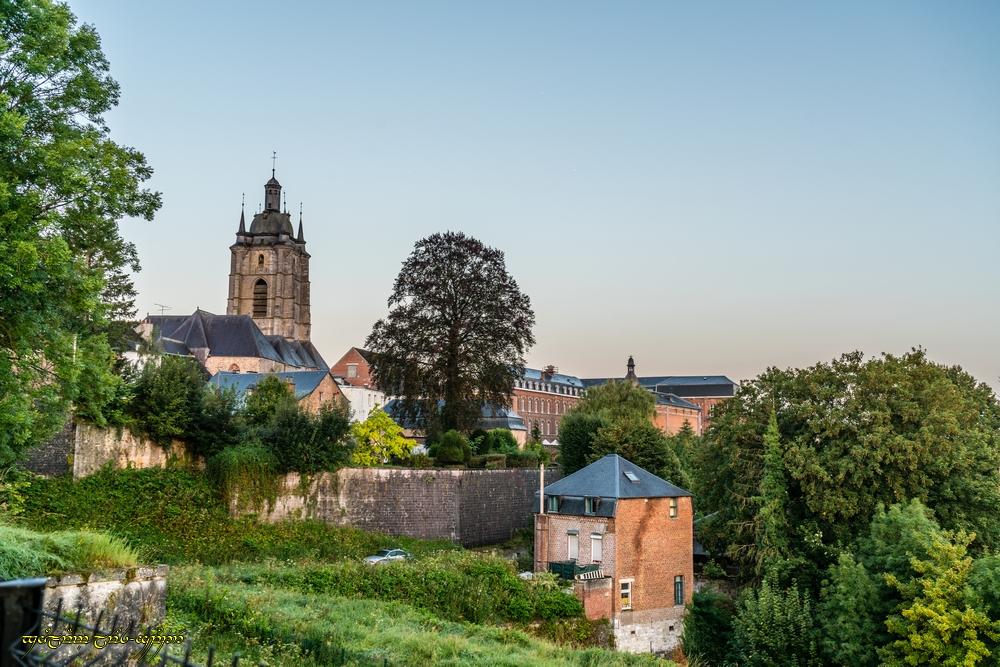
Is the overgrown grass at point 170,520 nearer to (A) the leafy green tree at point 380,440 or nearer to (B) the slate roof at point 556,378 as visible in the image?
(A) the leafy green tree at point 380,440

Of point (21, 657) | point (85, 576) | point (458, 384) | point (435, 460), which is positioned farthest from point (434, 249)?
point (21, 657)

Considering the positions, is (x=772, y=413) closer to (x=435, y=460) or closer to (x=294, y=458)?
(x=435, y=460)

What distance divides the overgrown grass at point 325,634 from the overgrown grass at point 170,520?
21.6 feet

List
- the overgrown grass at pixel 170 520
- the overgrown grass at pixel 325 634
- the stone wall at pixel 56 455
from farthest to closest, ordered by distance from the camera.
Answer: the stone wall at pixel 56 455 → the overgrown grass at pixel 170 520 → the overgrown grass at pixel 325 634

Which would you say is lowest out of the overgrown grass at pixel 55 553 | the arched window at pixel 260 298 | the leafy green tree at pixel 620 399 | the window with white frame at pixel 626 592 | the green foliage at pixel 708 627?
the green foliage at pixel 708 627

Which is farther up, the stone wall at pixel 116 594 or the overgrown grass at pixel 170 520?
the stone wall at pixel 116 594

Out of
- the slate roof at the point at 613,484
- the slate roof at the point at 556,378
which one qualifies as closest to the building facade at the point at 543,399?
the slate roof at the point at 556,378

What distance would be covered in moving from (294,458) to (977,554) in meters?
21.4

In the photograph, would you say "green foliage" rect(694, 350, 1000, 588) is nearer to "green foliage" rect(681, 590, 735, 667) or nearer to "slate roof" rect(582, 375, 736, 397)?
"green foliage" rect(681, 590, 735, 667)

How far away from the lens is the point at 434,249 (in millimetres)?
38500

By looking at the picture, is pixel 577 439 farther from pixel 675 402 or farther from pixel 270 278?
pixel 675 402

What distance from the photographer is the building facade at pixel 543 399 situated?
329ft

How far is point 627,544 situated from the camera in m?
25.5

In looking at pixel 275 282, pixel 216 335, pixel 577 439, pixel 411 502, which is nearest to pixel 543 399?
pixel 275 282
